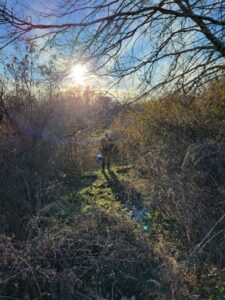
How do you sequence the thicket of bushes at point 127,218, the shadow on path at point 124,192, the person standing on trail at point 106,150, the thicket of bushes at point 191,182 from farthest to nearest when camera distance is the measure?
the person standing on trail at point 106,150, the shadow on path at point 124,192, the thicket of bushes at point 191,182, the thicket of bushes at point 127,218

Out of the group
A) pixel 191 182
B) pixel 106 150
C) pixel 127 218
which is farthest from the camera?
pixel 106 150

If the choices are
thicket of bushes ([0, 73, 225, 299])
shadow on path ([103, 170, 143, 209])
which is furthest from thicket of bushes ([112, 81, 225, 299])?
shadow on path ([103, 170, 143, 209])

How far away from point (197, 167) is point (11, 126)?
18.7ft

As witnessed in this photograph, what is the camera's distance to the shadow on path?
25.8 feet

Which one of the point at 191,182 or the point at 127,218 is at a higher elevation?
the point at 191,182

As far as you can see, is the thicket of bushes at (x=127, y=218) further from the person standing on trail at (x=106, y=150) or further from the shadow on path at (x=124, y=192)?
the person standing on trail at (x=106, y=150)

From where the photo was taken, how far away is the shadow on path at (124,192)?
788cm

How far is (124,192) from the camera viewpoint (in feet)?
30.7

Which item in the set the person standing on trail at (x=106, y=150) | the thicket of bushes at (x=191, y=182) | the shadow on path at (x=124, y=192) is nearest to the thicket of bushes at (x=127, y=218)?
the thicket of bushes at (x=191, y=182)

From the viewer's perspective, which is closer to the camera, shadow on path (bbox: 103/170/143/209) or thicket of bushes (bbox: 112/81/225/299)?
thicket of bushes (bbox: 112/81/225/299)

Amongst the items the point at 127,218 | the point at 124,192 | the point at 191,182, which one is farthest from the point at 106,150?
the point at 127,218

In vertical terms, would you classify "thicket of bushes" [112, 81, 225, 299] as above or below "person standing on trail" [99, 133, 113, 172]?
below

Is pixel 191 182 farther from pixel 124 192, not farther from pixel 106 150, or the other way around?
pixel 106 150

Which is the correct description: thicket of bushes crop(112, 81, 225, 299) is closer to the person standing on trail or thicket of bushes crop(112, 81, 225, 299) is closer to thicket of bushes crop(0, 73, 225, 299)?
thicket of bushes crop(0, 73, 225, 299)
